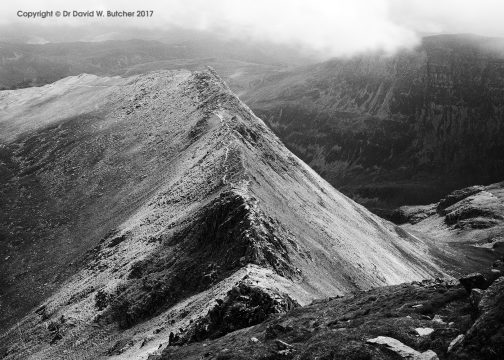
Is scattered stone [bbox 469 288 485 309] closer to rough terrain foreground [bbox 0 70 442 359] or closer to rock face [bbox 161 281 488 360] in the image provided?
rock face [bbox 161 281 488 360]

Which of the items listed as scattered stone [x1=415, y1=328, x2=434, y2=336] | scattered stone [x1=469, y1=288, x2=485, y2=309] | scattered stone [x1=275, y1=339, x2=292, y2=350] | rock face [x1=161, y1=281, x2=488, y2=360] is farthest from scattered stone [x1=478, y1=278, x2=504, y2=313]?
scattered stone [x1=275, y1=339, x2=292, y2=350]

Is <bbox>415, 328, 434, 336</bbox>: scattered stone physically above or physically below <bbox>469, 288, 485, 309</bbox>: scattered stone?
below

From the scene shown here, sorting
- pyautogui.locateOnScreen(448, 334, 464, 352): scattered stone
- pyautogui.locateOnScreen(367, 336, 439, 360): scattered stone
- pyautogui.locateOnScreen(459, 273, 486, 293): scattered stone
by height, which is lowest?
pyautogui.locateOnScreen(367, 336, 439, 360): scattered stone

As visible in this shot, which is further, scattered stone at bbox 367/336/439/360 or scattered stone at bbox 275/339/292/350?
scattered stone at bbox 275/339/292/350

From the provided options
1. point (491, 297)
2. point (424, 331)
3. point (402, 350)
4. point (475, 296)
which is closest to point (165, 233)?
point (424, 331)

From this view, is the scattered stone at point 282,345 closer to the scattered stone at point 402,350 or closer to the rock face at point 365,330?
the rock face at point 365,330

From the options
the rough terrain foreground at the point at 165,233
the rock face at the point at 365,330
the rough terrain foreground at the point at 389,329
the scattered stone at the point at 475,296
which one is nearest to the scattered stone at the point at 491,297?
the rough terrain foreground at the point at 389,329

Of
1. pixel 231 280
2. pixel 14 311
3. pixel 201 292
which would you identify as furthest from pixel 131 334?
pixel 14 311

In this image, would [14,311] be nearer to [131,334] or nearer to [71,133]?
[131,334]

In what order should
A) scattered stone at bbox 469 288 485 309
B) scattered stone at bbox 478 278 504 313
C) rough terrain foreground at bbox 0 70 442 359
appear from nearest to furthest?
scattered stone at bbox 478 278 504 313, scattered stone at bbox 469 288 485 309, rough terrain foreground at bbox 0 70 442 359
